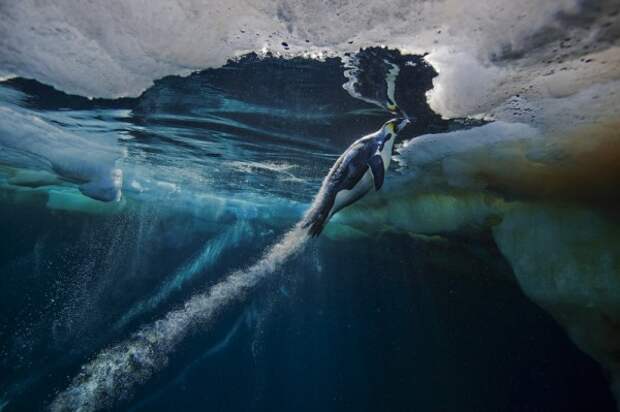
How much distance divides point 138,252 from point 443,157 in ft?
72.4

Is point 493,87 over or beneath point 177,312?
over

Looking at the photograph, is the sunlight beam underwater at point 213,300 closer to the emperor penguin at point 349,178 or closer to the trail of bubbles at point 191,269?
the emperor penguin at point 349,178

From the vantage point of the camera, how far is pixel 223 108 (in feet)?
24.3

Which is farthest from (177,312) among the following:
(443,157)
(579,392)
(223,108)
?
(579,392)

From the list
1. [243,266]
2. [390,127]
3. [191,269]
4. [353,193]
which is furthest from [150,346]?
[390,127]

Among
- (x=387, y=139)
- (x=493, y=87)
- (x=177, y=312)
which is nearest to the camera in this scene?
(x=387, y=139)

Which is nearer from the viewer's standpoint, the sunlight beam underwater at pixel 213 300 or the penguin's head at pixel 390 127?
the sunlight beam underwater at pixel 213 300

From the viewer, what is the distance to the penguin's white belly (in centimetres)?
383

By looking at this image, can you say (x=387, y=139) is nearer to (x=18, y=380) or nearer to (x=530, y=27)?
(x=530, y=27)

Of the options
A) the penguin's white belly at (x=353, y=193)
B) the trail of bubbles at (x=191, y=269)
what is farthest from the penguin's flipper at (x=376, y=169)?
the trail of bubbles at (x=191, y=269)

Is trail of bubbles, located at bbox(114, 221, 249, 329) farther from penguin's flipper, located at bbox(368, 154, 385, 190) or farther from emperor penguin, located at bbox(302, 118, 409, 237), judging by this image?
penguin's flipper, located at bbox(368, 154, 385, 190)

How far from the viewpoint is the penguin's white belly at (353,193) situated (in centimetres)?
383

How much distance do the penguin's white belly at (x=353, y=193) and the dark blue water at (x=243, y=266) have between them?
80.1 inches


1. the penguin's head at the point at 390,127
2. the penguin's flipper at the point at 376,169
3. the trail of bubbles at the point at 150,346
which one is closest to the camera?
the penguin's flipper at the point at 376,169
